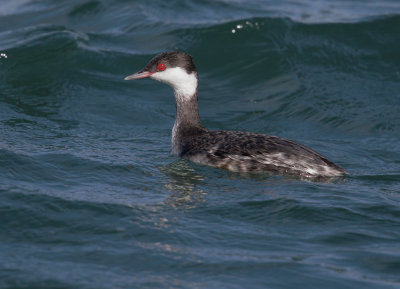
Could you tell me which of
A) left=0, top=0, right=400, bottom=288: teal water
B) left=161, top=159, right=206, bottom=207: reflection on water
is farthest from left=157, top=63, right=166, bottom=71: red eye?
left=161, top=159, right=206, bottom=207: reflection on water

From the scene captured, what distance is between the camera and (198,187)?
834 centimetres

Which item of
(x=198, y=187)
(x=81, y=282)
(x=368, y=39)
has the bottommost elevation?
(x=81, y=282)

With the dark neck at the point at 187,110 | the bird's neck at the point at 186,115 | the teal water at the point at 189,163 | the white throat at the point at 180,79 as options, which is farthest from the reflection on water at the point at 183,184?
the white throat at the point at 180,79

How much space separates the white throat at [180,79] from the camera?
9.95 metres

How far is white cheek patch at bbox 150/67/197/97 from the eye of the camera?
995cm

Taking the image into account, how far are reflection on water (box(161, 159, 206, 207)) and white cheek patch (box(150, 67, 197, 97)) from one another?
124 centimetres

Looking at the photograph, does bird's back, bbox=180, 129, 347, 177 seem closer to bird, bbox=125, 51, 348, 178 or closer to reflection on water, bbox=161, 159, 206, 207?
bird, bbox=125, 51, 348, 178

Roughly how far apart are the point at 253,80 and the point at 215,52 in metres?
1.20

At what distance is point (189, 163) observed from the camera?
9.27 meters

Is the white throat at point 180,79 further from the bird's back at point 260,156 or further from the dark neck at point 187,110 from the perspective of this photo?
the bird's back at point 260,156

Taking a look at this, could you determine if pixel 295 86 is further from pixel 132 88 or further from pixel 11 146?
pixel 11 146

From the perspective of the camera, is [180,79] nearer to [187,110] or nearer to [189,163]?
[187,110]

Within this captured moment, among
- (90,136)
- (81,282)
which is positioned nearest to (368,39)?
(90,136)

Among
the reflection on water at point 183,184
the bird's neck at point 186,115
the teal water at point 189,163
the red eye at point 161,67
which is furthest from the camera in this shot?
the bird's neck at point 186,115
